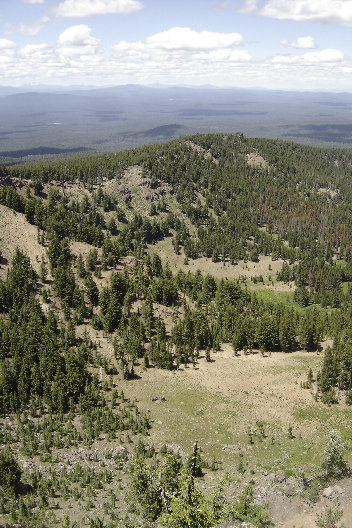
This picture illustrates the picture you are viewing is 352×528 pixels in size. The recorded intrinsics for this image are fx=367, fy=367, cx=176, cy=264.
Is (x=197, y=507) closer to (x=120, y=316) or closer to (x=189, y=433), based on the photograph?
(x=189, y=433)

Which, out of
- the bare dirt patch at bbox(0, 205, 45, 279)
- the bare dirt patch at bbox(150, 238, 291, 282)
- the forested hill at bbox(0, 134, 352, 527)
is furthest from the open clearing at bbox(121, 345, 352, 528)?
the bare dirt patch at bbox(150, 238, 291, 282)

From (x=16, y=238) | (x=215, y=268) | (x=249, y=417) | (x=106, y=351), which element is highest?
(x=16, y=238)

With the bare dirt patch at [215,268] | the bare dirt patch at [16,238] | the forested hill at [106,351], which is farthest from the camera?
the bare dirt patch at [215,268]

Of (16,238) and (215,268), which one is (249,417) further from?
(215,268)

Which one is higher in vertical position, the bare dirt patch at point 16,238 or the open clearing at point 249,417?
the bare dirt patch at point 16,238

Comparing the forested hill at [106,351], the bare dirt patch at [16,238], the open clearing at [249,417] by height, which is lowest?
the open clearing at [249,417]

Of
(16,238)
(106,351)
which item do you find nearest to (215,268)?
(16,238)

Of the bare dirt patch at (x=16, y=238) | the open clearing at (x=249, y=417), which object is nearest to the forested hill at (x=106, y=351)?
the bare dirt patch at (x=16, y=238)

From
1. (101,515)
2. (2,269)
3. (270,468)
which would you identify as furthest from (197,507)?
(2,269)

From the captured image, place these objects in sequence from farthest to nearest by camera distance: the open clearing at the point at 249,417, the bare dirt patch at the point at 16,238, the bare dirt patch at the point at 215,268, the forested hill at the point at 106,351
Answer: the bare dirt patch at the point at 215,268 < the bare dirt patch at the point at 16,238 < the open clearing at the point at 249,417 < the forested hill at the point at 106,351

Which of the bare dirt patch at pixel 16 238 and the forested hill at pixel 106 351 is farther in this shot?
the bare dirt patch at pixel 16 238

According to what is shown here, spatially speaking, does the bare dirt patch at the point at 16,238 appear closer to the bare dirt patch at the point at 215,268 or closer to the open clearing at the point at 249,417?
the open clearing at the point at 249,417
